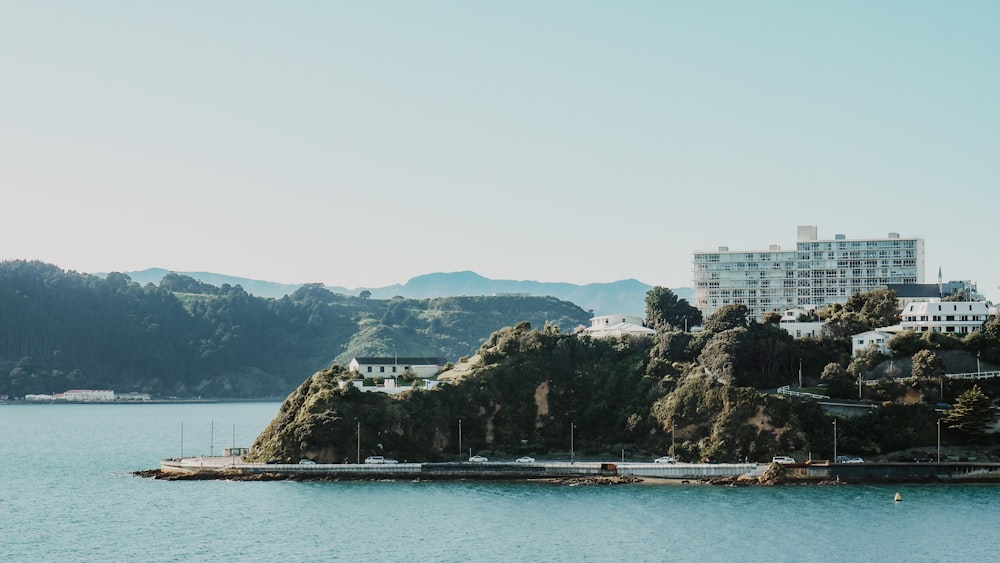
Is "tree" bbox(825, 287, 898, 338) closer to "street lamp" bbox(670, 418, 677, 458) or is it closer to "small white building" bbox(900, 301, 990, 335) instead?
"small white building" bbox(900, 301, 990, 335)

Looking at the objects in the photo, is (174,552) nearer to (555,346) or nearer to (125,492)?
(125,492)

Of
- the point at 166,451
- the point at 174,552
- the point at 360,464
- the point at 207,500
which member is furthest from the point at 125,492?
the point at 166,451

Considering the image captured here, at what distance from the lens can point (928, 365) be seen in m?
104

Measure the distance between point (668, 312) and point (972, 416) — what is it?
3748 cm

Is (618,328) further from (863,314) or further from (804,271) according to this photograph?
(804,271)

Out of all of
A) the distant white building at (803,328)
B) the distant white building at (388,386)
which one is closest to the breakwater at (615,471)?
the distant white building at (388,386)

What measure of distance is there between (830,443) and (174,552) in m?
51.6

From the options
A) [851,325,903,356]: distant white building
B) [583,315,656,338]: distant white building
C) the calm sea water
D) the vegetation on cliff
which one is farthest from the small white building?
the calm sea water

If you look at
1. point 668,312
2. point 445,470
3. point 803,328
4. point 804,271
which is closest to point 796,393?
point 803,328

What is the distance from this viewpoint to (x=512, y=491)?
92.8 m

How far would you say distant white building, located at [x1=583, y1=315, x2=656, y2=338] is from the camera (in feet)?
405

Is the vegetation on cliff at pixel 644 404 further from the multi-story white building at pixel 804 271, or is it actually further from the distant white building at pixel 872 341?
the multi-story white building at pixel 804 271

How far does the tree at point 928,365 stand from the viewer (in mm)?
104375

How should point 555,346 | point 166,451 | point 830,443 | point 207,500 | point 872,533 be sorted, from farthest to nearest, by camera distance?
point 166,451
point 555,346
point 830,443
point 207,500
point 872,533
